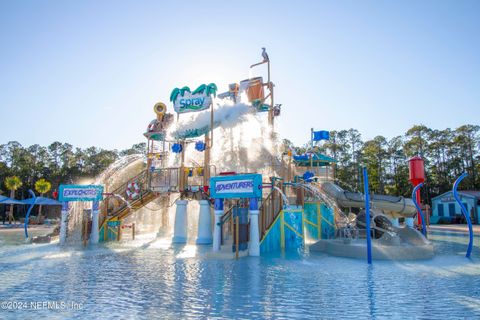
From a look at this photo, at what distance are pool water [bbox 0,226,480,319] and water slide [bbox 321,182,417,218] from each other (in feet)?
30.1

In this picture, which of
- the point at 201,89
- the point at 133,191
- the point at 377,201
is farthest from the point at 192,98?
the point at 377,201

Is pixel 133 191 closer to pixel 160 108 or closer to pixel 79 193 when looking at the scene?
pixel 79 193

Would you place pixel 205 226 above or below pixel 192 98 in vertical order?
below

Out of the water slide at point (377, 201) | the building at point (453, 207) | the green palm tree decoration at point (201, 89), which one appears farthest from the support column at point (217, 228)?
the building at point (453, 207)

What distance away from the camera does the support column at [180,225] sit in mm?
21375

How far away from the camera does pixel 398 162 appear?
65.2m

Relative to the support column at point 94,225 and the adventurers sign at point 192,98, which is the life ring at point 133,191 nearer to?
the support column at point 94,225

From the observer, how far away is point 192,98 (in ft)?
73.4

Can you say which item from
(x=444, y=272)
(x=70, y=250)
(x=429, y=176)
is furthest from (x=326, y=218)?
(x=429, y=176)

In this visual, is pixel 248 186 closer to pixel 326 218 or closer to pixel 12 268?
pixel 12 268

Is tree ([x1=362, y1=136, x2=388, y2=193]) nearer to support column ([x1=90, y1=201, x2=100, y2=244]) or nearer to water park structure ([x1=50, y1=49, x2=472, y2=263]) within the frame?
water park structure ([x1=50, y1=49, x2=472, y2=263])

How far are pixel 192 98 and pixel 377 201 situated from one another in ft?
47.0

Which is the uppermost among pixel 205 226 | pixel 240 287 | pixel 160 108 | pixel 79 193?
pixel 160 108

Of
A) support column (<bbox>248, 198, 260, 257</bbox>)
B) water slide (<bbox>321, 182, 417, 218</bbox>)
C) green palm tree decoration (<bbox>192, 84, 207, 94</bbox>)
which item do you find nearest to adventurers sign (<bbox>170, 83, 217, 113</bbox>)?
green palm tree decoration (<bbox>192, 84, 207, 94</bbox>)
